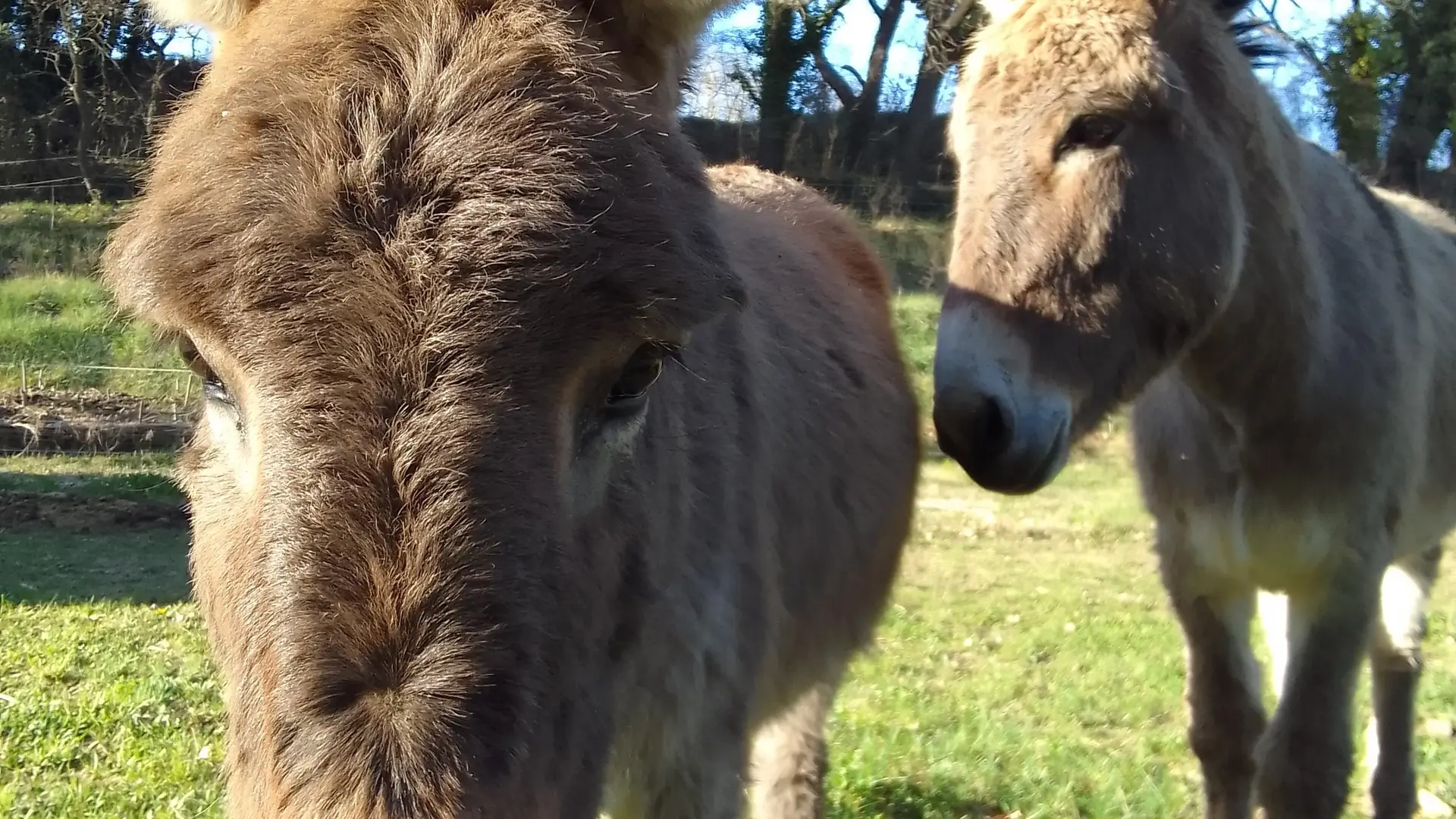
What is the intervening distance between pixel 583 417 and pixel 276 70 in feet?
2.14

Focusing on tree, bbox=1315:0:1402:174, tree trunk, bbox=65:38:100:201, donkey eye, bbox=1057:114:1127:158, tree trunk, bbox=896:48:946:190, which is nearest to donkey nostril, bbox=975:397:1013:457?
donkey eye, bbox=1057:114:1127:158

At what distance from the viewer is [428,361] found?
1350 mm

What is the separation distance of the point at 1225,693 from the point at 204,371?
3577 mm

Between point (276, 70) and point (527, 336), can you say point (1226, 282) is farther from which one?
point (276, 70)

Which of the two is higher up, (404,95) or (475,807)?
(404,95)

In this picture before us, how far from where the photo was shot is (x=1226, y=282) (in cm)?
296

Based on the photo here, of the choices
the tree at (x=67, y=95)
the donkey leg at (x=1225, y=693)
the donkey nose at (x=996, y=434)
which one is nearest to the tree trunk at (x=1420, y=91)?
the donkey leg at (x=1225, y=693)

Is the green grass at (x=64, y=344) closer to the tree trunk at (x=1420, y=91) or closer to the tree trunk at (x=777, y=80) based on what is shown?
the tree trunk at (x=777, y=80)

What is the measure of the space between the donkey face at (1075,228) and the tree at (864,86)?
19.4 m

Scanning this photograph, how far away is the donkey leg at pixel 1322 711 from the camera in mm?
3299

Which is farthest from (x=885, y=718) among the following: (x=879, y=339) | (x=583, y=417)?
(x=583, y=417)

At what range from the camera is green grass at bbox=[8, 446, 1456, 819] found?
4281 millimetres

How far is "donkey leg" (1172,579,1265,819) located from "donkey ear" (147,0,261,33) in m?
3.43

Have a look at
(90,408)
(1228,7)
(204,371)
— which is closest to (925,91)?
(90,408)
